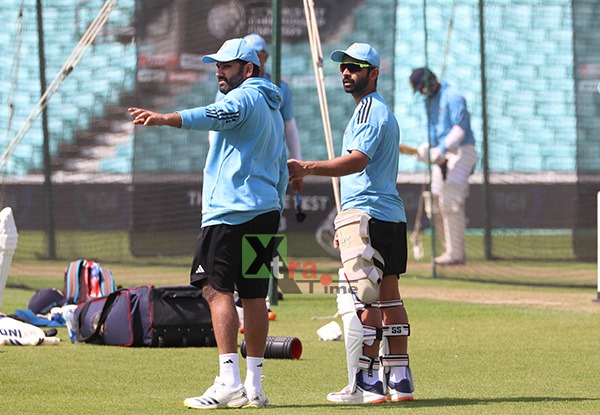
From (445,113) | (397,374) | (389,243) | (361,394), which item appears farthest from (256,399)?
(445,113)

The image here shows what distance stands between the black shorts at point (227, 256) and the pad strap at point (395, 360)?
91 centimetres

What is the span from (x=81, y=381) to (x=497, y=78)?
38.9ft

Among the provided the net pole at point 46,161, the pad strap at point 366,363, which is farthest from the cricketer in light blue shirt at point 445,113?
the pad strap at point 366,363

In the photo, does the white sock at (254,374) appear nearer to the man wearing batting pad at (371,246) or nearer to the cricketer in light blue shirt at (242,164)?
the man wearing batting pad at (371,246)

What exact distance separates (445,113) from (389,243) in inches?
415

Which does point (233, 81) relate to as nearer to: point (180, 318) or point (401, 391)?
point (401, 391)

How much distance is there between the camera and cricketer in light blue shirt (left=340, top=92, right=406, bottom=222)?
7758mm

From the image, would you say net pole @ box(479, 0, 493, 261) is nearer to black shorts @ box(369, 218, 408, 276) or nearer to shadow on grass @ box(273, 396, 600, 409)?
black shorts @ box(369, 218, 408, 276)

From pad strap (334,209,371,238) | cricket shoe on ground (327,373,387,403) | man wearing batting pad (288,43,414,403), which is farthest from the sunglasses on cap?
cricket shoe on ground (327,373,387,403)

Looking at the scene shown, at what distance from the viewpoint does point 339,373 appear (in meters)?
9.00

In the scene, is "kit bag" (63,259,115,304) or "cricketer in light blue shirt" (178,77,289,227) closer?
"cricketer in light blue shirt" (178,77,289,227)

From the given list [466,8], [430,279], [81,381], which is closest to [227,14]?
[466,8]

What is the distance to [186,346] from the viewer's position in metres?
10.4

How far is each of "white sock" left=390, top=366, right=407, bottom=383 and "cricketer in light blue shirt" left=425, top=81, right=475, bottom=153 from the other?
34.3 feet
